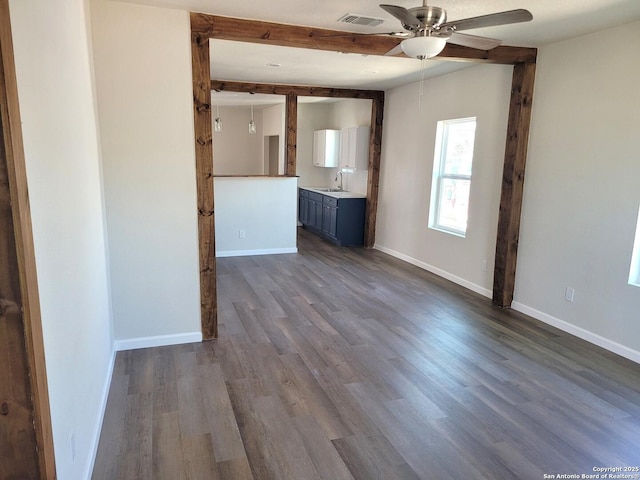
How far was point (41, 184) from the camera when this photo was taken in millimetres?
1447

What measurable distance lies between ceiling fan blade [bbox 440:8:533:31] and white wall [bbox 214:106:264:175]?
837cm

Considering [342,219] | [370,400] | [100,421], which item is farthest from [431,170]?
[100,421]

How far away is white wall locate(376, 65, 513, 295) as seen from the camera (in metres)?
4.73

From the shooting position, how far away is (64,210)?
1.77m

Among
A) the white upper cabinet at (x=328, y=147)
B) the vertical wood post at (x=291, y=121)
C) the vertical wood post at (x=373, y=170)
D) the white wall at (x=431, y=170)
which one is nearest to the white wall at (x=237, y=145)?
the white upper cabinet at (x=328, y=147)

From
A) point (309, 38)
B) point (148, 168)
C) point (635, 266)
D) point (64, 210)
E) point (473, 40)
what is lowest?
point (635, 266)

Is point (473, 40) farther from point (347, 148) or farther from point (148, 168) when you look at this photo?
point (347, 148)

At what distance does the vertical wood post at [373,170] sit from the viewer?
22.5 ft

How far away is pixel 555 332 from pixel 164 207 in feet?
11.6

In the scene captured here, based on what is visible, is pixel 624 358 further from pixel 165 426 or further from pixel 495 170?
pixel 165 426

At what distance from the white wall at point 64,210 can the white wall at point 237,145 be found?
7.83 metres

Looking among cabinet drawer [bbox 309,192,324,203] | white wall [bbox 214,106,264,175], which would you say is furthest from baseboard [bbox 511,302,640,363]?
white wall [bbox 214,106,264,175]

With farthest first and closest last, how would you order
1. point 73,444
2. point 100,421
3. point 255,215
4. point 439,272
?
point 255,215 → point 439,272 → point 100,421 → point 73,444

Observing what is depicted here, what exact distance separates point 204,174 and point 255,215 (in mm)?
3291
